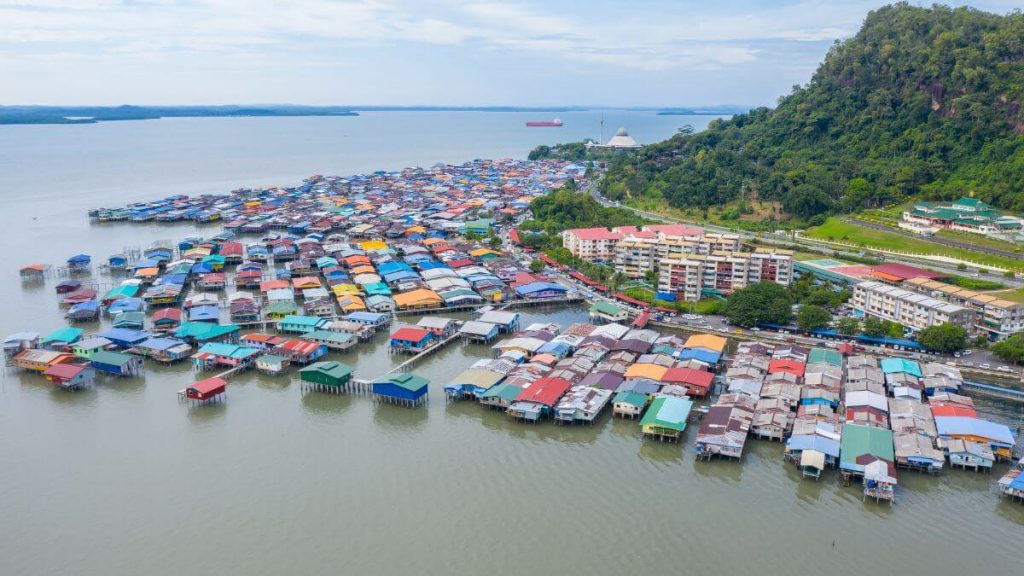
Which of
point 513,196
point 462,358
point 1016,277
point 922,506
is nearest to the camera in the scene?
point 922,506

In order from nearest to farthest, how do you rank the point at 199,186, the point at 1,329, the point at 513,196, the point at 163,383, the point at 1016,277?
1. the point at 163,383
2. the point at 1,329
3. the point at 1016,277
4. the point at 513,196
5. the point at 199,186

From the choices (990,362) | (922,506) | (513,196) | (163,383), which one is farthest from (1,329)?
(513,196)

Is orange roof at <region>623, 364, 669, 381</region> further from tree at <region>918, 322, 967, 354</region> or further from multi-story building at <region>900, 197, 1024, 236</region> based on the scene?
multi-story building at <region>900, 197, 1024, 236</region>

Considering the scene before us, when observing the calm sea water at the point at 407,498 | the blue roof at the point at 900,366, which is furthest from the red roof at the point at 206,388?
the blue roof at the point at 900,366

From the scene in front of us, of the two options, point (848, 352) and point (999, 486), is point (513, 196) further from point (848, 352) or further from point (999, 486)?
point (999, 486)

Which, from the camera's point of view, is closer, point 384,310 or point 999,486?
point 999,486

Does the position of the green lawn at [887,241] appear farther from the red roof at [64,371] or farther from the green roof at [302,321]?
the red roof at [64,371]

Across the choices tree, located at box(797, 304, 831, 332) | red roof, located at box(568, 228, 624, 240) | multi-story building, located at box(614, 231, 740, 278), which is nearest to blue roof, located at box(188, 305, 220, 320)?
multi-story building, located at box(614, 231, 740, 278)

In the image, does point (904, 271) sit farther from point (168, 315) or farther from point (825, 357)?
point (168, 315)
